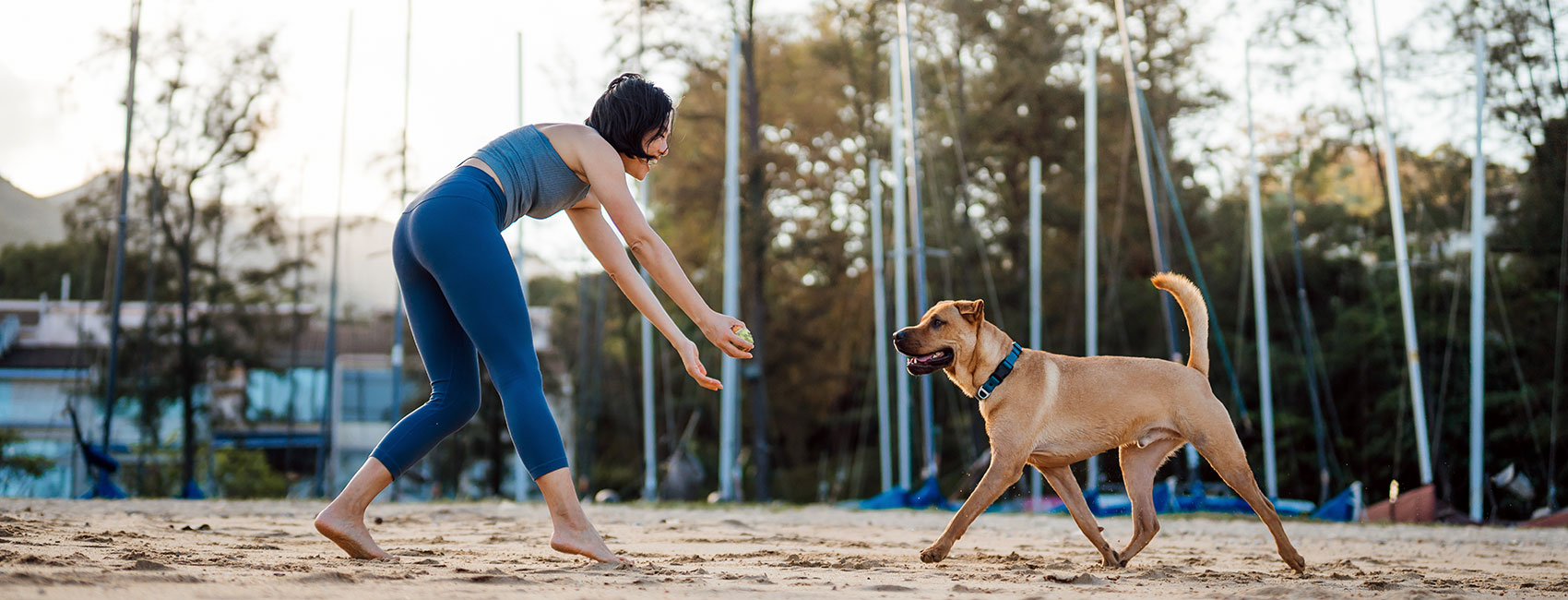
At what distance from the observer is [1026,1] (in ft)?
77.8

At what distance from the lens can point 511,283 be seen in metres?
3.54

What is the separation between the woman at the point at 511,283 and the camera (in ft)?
11.4

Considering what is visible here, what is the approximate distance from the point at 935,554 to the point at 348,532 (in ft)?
7.07

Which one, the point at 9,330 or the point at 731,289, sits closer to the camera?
the point at 731,289

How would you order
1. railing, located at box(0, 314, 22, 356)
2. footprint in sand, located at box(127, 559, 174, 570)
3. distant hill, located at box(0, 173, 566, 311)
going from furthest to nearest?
railing, located at box(0, 314, 22, 356) < distant hill, located at box(0, 173, 566, 311) < footprint in sand, located at box(127, 559, 174, 570)

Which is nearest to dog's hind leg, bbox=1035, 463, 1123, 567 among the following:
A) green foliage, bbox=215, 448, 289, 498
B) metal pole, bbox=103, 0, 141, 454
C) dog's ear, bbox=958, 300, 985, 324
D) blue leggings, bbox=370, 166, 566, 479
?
dog's ear, bbox=958, 300, 985, 324

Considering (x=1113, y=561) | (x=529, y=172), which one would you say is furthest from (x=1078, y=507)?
(x=529, y=172)

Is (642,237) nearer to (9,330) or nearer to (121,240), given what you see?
(121,240)

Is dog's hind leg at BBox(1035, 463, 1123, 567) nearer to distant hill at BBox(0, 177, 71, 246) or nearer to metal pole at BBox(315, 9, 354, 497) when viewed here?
metal pole at BBox(315, 9, 354, 497)

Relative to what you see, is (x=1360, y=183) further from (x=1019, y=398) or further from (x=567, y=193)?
(x=567, y=193)

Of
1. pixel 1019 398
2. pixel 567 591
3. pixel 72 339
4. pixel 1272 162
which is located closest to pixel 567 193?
pixel 567 591

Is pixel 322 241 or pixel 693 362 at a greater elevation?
pixel 322 241

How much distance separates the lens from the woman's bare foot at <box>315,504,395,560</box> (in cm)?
357

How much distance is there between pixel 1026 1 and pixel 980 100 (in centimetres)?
216
